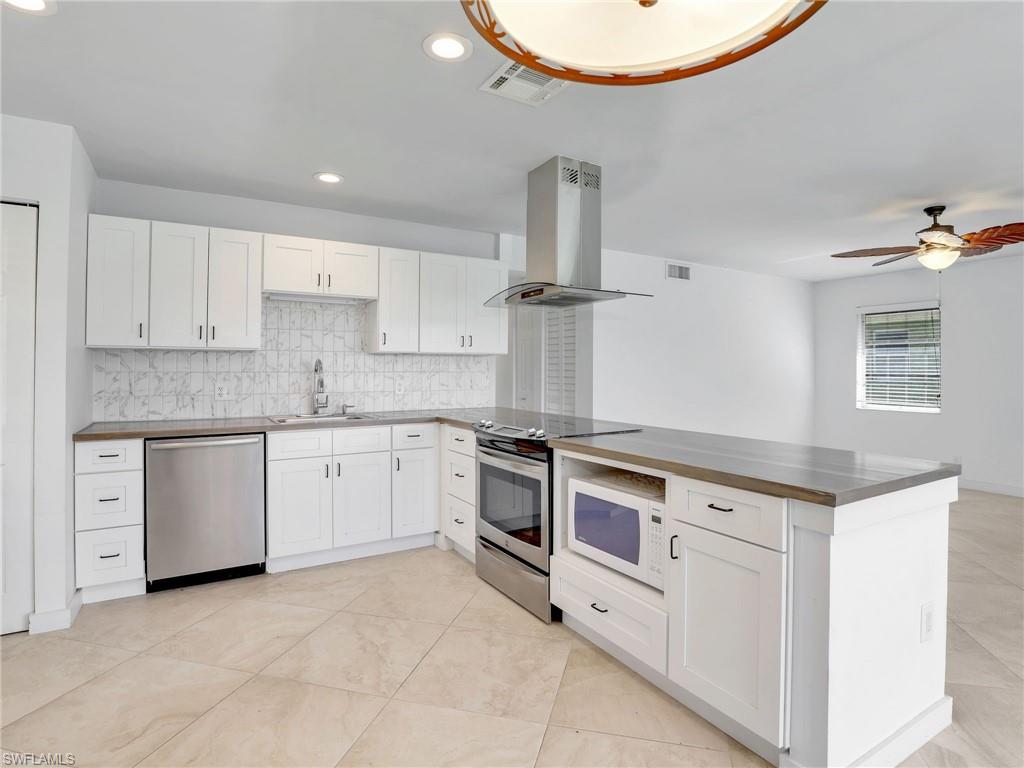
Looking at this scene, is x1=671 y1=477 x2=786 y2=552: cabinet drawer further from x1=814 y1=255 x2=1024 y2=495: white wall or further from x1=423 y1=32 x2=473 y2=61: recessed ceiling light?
x1=814 y1=255 x2=1024 y2=495: white wall

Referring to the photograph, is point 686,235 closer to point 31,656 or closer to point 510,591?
point 510,591

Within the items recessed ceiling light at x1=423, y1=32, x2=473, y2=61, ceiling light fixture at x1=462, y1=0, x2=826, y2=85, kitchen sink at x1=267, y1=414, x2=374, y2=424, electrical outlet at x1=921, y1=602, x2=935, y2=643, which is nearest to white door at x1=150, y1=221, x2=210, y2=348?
kitchen sink at x1=267, y1=414, x2=374, y2=424

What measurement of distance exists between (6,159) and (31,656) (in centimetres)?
229

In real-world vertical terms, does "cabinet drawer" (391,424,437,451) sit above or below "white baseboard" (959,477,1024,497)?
above

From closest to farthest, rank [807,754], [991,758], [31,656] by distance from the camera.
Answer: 1. [807,754]
2. [991,758]
3. [31,656]

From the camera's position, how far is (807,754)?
1.62 m

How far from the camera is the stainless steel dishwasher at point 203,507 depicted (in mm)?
3043

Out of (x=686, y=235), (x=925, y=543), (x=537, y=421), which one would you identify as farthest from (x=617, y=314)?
(x=925, y=543)

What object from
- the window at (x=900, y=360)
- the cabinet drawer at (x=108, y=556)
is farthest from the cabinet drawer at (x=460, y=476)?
the window at (x=900, y=360)

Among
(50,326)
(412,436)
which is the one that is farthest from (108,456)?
(412,436)

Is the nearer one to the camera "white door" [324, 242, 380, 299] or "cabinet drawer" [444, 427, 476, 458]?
"cabinet drawer" [444, 427, 476, 458]

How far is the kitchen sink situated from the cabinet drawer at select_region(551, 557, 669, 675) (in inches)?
70.3

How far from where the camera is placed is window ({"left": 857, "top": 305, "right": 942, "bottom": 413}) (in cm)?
618

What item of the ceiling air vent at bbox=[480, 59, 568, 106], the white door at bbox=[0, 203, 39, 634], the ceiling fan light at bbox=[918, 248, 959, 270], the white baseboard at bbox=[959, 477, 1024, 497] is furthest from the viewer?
the white baseboard at bbox=[959, 477, 1024, 497]
